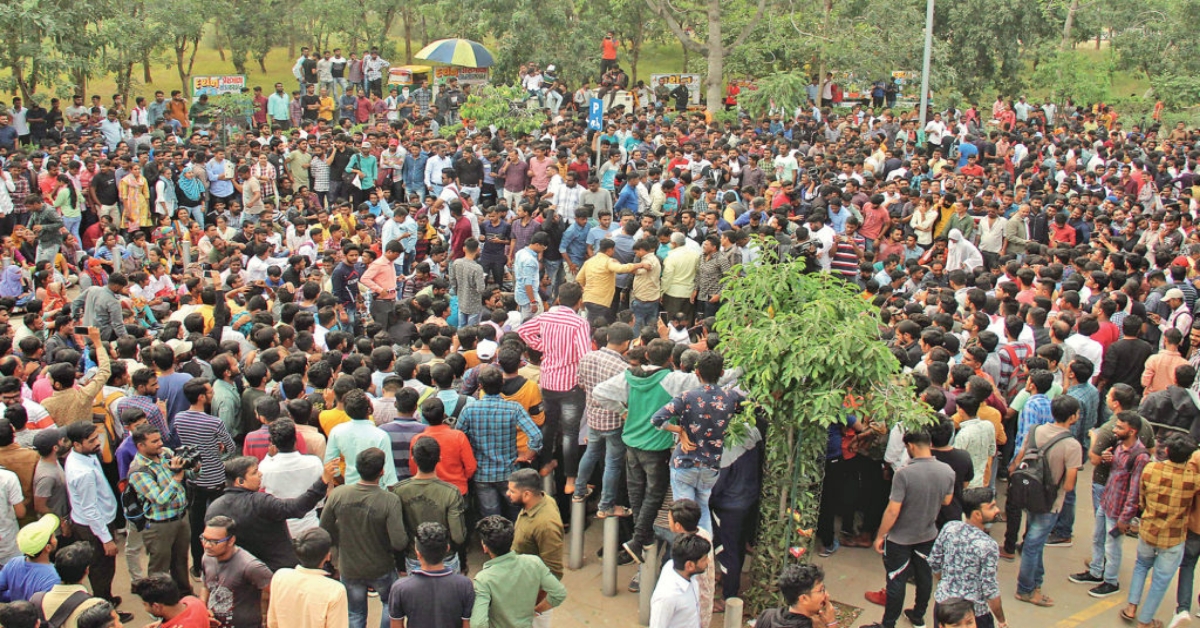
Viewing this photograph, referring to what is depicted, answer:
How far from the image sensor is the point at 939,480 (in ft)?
22.7

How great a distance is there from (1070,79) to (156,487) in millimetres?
27409

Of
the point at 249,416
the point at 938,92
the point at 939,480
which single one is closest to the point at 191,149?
the point at 249,416

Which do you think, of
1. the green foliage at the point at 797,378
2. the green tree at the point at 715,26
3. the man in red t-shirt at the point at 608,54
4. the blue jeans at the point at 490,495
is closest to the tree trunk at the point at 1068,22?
the green tree at the point at 715,26

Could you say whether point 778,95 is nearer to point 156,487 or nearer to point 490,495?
point 490,495

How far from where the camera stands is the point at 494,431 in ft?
24.2

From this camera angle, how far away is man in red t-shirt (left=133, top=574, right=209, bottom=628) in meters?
5.19

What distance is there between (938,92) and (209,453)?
959 inches

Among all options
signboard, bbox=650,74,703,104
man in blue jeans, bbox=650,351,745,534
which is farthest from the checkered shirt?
signboard, bbox=650,74,703,104

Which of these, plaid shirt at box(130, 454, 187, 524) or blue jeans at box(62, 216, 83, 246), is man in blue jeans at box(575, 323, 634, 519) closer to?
plaid shirt at box(130, 454, 187, 524)

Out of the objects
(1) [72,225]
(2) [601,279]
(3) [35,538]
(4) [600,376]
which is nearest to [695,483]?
(4) [600,376]

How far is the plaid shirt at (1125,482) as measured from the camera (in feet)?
24.2

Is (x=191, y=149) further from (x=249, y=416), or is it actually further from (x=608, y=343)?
(x=608, y=343)

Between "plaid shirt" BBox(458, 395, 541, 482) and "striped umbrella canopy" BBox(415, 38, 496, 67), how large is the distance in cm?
1744

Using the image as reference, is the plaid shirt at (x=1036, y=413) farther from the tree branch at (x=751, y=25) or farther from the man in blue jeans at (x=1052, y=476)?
the tree branch at (x=751, y=25)
